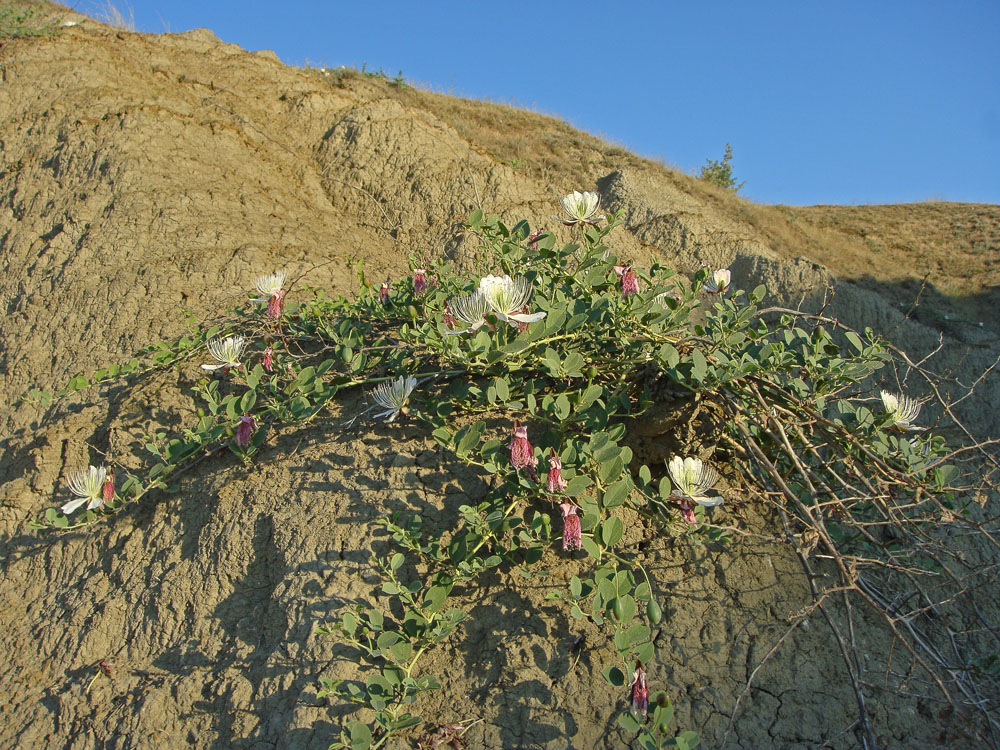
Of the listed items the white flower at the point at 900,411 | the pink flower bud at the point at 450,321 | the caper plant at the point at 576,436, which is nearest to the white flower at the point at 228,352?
the caper plant at the point at 576,436

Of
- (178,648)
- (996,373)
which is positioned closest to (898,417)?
(178,648)

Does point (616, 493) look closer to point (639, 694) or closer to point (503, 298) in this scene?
point (639, 694)

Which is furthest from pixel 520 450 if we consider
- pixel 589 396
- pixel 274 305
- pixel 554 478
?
pixel 274 305

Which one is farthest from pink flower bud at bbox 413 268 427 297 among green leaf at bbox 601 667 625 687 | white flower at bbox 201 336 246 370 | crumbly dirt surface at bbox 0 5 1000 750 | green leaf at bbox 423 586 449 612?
green leaf at bbox 601 667 625 687

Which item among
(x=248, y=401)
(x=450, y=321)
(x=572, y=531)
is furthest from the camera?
(x=248, y=401)

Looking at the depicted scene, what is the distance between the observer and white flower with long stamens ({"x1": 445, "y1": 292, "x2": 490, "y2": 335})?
236 cm

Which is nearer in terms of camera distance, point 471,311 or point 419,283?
point 471,311

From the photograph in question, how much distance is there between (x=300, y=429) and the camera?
3.21m

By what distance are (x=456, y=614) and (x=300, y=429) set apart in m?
1.28

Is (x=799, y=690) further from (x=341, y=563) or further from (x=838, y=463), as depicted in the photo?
(x=341, y=563)

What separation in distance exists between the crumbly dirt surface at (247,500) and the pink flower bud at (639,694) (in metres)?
0.32

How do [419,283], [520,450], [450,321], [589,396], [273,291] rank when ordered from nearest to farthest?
[520,450] < [589,396] < [450,321] < [419,283] < [273,291]

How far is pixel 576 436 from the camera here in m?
2.65

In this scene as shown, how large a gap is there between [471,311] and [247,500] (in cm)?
134
